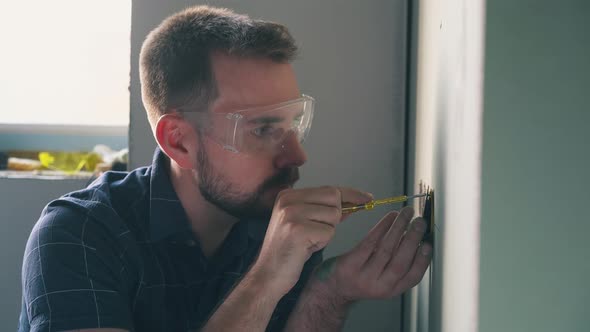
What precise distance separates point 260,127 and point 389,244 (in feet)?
1.19

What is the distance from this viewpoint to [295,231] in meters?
1.19

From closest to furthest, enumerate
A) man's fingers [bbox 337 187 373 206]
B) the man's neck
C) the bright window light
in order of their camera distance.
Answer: man's fingers [bbox 337 187 373 206] < the man's neck < the bright window light

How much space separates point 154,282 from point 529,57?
3.30 ft

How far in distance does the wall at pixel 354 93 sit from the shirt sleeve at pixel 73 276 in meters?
0.81

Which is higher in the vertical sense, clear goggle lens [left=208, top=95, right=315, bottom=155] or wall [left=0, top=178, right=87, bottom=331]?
clear goggle lens [left=208, top=95, right=315, bottom=155]

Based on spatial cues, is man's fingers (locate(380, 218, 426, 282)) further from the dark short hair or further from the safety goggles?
the dark short hair

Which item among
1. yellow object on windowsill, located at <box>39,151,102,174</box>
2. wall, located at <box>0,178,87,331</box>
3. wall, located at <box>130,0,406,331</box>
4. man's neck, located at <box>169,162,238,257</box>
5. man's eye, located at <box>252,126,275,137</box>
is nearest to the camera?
man's eye, located at <box>252,126,275,137</box>

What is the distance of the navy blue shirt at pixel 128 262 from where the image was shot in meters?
1.23

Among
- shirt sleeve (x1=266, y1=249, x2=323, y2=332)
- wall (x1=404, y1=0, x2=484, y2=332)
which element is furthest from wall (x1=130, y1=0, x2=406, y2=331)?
wall (x1=404, y1=0, x2=484, y2=332)

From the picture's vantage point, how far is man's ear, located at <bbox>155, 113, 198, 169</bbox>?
4.81 ft

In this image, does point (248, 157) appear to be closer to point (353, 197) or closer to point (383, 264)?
point (353, 197)

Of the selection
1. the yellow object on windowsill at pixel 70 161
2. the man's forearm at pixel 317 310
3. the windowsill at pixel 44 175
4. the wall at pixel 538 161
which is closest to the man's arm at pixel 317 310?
the man's forearm at pixel 317 310

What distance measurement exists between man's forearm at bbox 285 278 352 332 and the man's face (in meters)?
0.20

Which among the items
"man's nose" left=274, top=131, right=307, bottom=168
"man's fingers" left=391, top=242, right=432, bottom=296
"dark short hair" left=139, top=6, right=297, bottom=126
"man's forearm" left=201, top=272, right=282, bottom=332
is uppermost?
"dark short hair" left=139, top=6, right=297, bottom=126
